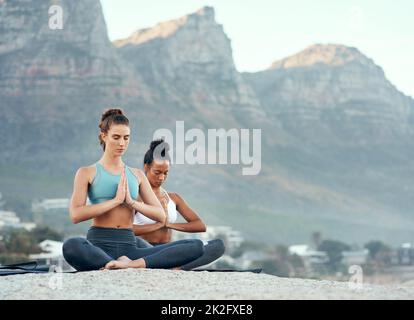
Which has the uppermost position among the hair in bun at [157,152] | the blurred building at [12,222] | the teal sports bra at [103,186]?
the blurred building at [12,222]

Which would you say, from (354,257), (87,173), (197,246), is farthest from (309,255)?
(87,173)

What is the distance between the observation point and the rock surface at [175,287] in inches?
271

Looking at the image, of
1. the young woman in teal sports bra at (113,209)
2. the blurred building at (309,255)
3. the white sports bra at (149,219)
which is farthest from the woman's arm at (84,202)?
the blurred building at (309,255)

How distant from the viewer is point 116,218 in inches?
327

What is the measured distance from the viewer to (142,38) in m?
157

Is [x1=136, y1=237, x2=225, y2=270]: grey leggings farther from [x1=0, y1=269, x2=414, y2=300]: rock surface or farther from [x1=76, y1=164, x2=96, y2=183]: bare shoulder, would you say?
[x1=76, y1=164, x2=96, y2=183]: bare shoulder

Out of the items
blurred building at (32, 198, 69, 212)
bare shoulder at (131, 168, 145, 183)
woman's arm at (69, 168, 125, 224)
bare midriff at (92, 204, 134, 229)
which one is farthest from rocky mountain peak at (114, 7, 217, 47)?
woman's arm at (69, 168, 125, 224)

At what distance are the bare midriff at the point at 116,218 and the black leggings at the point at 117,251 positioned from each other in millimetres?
37

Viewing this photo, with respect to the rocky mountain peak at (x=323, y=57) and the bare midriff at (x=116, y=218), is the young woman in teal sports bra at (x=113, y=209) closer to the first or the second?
the bare midriff at (x=116, y=218)

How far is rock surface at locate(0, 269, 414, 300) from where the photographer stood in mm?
6879

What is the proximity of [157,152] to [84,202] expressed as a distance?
123 centimetres

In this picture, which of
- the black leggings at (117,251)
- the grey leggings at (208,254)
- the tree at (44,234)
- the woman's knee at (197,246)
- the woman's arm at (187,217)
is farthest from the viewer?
the tree at (44,234)
